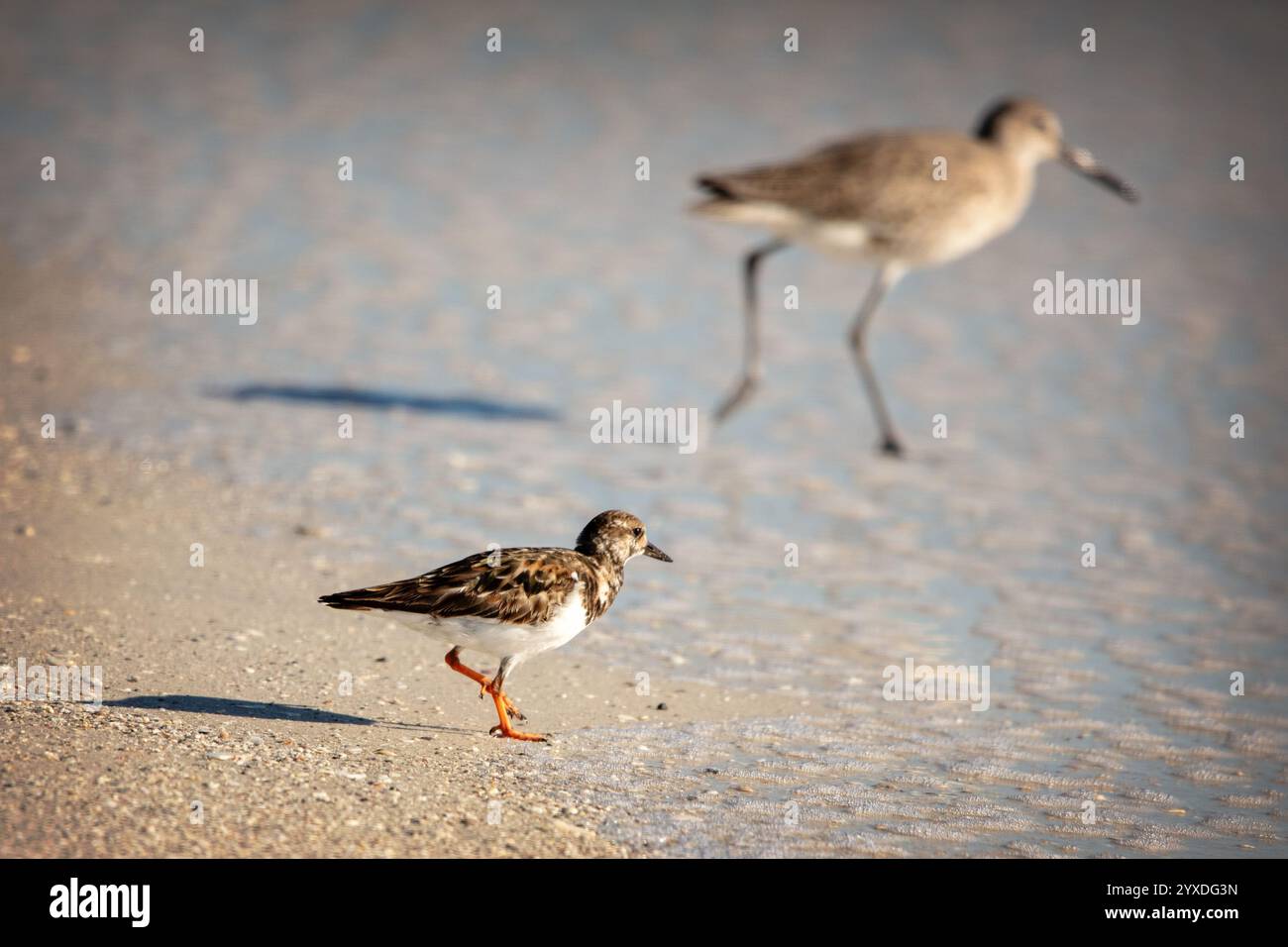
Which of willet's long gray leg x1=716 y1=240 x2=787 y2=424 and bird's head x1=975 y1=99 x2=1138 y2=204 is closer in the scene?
willet's long gray leg x1=716 y1=240 x2=787 y2=424

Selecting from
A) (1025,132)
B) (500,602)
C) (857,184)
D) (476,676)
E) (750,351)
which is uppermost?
(1025,132)

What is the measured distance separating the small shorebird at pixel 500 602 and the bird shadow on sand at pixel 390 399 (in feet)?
16.6

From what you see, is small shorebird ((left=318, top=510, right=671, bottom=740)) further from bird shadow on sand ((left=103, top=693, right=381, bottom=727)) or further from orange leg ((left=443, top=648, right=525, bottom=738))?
bird shadow on sand ((left=103, top=693, right=381, bottom=727))

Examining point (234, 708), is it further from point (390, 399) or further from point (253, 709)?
point (390, 399)

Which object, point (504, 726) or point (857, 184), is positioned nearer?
point (504, 726)

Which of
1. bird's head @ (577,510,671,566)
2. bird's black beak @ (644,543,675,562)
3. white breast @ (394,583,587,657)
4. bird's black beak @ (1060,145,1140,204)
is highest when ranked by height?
bird's black beak @ (1060,145,1140,204)

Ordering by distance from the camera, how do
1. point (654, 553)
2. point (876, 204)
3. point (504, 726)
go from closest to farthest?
point (504, 726) < point (654, 553) < point (876, 204)

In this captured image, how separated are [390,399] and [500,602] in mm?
5671

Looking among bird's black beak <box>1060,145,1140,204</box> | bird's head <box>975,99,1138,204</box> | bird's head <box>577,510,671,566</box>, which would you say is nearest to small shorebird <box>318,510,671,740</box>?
bird's head <box>577,510,671,566</box>

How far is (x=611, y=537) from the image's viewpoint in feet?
24.4

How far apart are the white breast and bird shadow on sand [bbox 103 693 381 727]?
0.51 m

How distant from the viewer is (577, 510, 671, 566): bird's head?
7.43 m

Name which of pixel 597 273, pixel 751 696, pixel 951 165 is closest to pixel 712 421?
pixel 951 165

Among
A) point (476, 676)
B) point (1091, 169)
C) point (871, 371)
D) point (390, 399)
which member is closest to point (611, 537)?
point (476, 676)
